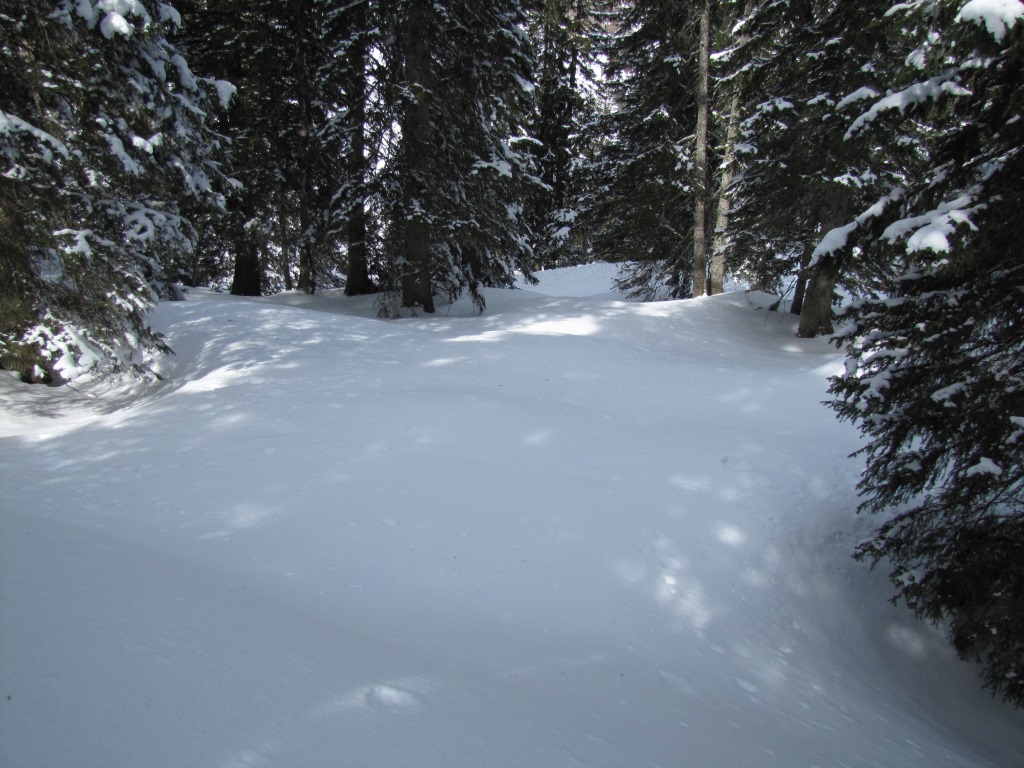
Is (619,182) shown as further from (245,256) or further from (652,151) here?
(245,256)

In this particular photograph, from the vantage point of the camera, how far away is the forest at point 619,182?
152 inches

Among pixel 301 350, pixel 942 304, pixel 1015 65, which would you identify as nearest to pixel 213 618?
pixel 942 304

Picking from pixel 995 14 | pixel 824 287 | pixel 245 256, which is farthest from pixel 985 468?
pixel 245 256

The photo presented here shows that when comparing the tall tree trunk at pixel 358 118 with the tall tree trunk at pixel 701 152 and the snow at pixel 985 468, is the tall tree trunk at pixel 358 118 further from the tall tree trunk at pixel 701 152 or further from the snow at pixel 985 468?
the snow at pixel 985 468

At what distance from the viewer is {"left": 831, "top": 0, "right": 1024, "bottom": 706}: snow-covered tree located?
359 centimetres

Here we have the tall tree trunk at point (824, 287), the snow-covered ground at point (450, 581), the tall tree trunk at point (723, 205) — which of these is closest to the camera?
the snow-covered ground at point (450, 581)

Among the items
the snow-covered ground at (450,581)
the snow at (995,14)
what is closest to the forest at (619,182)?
the snow at (995,14)

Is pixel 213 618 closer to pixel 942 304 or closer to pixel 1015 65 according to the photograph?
pixel 942 304

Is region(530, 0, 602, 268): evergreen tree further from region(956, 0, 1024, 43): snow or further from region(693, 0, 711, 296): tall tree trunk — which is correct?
region(956, 0, 1024, 43): snow

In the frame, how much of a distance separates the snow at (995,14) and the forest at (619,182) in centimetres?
1

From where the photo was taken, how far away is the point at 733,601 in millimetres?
4281

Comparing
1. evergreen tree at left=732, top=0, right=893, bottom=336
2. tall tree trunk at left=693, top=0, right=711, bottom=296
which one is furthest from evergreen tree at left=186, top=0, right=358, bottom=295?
evergreen tree at left=732, top=0, right=893, bottom=336

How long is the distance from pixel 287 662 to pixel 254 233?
45.9 feet

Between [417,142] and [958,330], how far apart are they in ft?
36.2
